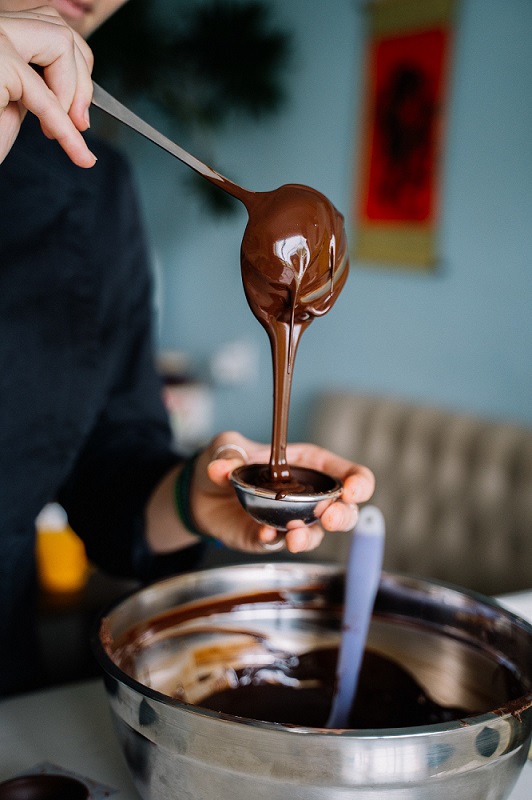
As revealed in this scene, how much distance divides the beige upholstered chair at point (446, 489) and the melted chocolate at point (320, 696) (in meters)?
1.58

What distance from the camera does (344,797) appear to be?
0.61 metres

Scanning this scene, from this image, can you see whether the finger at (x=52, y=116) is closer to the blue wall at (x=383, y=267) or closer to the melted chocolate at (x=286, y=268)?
the melted chocolate at (x=286, y=268)

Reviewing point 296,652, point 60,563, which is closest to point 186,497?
point 296,652

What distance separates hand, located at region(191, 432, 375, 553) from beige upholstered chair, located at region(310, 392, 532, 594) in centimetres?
157

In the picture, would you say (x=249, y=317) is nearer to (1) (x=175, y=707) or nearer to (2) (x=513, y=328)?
(2) (x=513, y=328)

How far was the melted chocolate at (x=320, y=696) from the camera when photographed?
85 cm

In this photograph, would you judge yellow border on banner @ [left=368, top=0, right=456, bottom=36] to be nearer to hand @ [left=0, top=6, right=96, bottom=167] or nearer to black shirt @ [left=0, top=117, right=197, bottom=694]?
black shirt @ [left=0, top=117, right=197, bottom=694]

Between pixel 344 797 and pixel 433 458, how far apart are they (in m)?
2.17

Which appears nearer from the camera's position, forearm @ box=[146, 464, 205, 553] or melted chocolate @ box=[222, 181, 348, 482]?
melted chocolate @ box=[222, 181, 348, 482]

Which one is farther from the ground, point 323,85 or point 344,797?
point 323,85

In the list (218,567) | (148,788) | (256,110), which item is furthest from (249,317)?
(148,788)

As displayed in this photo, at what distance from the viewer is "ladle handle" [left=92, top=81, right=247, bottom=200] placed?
0.81m

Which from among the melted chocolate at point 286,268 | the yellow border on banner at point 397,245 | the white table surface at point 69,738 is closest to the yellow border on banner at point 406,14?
the yellow border on banner at point 397,245

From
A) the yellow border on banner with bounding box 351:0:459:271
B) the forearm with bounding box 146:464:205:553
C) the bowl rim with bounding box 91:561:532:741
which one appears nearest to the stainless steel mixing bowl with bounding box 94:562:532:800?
the bowl rim with bounding box 91:561:532:741
